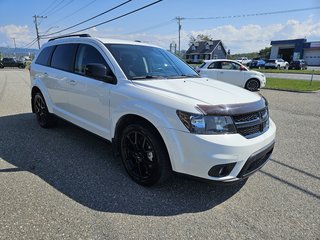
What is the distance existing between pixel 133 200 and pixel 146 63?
2033mm

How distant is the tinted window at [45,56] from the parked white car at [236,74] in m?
8.87

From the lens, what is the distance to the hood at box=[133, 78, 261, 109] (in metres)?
2.87

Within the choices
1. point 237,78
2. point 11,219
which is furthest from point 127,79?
point 237,78

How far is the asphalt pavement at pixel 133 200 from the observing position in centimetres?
256

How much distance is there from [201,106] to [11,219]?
90.2 inches

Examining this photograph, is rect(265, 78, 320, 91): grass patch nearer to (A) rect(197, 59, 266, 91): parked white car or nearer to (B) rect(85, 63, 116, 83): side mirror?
(A) rect(197, 59, 266, 91): parked white car

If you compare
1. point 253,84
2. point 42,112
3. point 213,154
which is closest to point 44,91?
point 42,112

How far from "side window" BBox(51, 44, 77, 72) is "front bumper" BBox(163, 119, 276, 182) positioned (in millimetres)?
2652

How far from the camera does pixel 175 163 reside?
2873 mm

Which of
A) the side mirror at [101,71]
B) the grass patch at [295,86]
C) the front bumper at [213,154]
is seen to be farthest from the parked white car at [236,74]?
the front bumper at [213,154]

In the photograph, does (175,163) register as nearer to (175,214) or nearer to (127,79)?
(175,214)

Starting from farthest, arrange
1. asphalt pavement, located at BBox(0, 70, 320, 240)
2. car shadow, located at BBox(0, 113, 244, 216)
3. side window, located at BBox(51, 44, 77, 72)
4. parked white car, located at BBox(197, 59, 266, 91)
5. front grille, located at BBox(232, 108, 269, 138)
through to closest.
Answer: parked white car, located at BBox(197, 59, 266, 91), side window, located at BBox(51, 44, 77, 72), car shadow, located at BBox(0, 113, 244, 216), front grille, located at BBox(232, 108, 269, 138), asphalt pavement, located at BBox(0, 70, 320, 240)

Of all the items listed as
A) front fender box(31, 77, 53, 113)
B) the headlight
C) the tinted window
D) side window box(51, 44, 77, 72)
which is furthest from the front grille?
the tinted window

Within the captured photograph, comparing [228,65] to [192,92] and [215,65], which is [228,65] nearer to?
[215,65]
